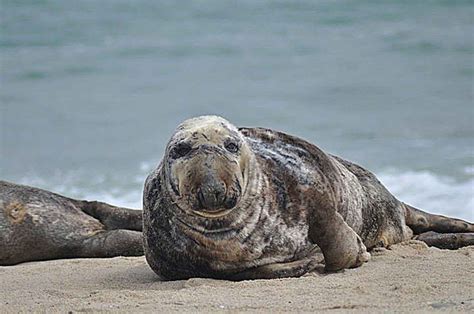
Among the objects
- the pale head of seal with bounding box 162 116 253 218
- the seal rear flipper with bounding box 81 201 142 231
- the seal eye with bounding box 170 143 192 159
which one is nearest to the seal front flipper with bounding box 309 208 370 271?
the pale head of seal with bounding box 162 116 253 218

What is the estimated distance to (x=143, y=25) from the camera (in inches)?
837

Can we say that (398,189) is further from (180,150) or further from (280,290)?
(280,290)

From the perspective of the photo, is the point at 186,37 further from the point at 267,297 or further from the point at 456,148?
the point at 267,297

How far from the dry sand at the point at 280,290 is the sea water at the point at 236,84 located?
15.7 feet

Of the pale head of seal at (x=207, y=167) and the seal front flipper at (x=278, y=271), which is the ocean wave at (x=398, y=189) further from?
the pale head of seal at (x=207, y=167)

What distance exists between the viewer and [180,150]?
5.05m

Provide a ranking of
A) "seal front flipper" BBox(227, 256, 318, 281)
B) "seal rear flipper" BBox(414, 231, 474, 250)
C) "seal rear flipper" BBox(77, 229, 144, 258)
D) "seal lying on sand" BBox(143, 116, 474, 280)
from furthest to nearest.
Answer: "seal rear flipper" BBox(77, 229, 144, 258)
"seal rear flipper" BBox(414, 231, 474, 250)
"seal front flipper" BBox(227, 256, 318, 281)
"seal lying on sand" BBox(143, 116, 474, 280)

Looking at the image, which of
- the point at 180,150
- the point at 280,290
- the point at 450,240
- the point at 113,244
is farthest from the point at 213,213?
the point at 113,244

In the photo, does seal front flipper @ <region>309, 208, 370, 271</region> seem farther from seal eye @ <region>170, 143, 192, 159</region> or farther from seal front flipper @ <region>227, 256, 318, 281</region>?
seal eye @ <region>170, 143, 192, 159</region>

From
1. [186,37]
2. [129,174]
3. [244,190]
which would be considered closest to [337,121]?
[129,174]

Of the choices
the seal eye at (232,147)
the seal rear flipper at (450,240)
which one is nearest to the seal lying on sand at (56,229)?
the seal rear flipper at (450,240)

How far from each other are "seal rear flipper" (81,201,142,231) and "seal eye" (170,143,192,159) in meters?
2.41

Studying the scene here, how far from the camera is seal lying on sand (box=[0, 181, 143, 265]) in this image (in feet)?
23.2

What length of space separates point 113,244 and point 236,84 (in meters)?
10.3
